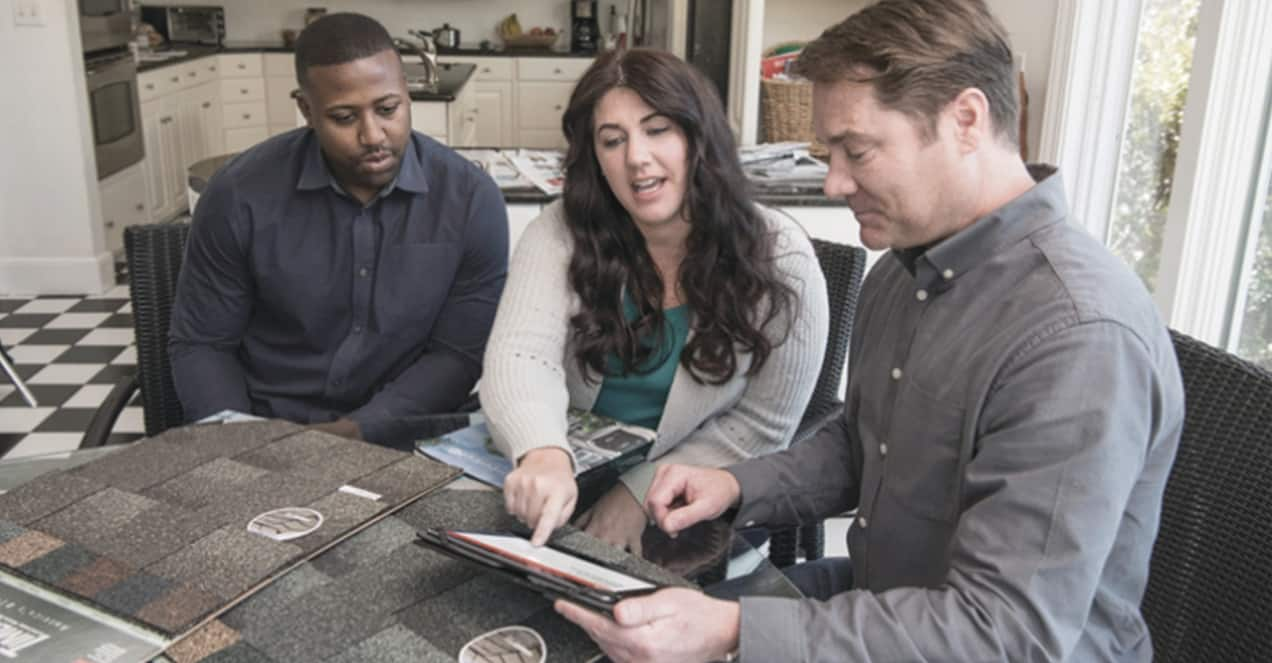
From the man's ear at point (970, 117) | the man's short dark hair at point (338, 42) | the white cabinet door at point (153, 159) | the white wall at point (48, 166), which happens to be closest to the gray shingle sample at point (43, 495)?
the man's short dark hair at point (338, 42)

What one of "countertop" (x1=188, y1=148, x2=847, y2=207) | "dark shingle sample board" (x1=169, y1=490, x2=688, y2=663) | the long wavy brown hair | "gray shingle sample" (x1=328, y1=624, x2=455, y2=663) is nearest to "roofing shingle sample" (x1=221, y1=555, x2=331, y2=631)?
"dark shingle sample board" (x1=169, y1=490, x2=688, y2=663)

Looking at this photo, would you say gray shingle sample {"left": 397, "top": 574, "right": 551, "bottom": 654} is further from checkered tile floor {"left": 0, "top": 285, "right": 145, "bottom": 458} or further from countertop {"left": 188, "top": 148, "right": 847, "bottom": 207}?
checkered tile floor {"left": 0, "top": 285, "right": 145, "bottom": 458}

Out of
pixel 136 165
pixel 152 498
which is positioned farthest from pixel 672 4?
pixel 152 498

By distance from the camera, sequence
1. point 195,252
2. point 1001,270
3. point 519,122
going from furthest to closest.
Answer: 1. point 519,122
2. point 195,252
3. point 1001,270

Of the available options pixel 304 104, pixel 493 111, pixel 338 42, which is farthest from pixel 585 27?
pixel 338 42

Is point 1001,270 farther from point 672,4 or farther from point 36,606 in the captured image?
point 672,4

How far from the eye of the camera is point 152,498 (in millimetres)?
1211

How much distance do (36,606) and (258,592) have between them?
21 centimetres

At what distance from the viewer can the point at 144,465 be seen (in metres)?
1.29

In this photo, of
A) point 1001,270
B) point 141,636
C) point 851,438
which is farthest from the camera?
point 851,438

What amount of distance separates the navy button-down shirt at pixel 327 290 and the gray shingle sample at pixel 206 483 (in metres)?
0.63

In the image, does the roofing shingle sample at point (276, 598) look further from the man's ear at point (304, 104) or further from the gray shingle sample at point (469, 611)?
the man's ear at point (304, 104)

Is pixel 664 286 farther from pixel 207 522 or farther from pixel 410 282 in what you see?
pixel 207 522

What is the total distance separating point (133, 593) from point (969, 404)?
0.85 m
